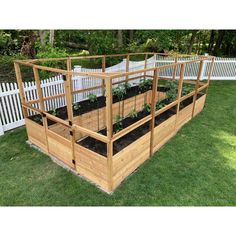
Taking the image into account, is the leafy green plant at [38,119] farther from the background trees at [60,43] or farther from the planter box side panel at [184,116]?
the planter box side panel at [184,116]

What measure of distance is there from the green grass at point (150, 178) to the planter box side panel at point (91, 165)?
13cm

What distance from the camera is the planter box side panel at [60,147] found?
153 inches

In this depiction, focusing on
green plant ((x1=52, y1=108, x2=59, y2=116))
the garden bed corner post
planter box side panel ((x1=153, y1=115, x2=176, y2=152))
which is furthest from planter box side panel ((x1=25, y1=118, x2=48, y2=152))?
planter box side panel ((x1=153, y1=115, x2=176, y2=152))

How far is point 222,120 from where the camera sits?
6234 mm

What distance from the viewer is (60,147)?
13.3 feet

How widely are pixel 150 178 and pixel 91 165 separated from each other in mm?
1132

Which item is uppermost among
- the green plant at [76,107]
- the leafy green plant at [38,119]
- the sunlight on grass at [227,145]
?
the green plant at [76,107]

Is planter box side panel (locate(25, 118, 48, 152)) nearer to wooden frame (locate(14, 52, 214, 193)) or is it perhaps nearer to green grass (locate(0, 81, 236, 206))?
wooden frame (locate(14, 52, 214, 193))

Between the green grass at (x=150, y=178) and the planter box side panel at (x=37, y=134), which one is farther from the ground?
the planter box side panel at (x=37, y=134)

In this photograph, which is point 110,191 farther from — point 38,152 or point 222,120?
point 222,120

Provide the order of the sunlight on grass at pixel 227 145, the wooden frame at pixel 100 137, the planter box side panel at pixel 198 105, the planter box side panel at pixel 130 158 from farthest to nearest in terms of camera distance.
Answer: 1. the planter box side panel at pixel 198 105
2. the sunlight on grass at pixel 227 145
3. the planter box side panel at pixel 130 158
4. the wooden frame at pixel 100 137

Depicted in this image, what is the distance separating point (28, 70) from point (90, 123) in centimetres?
602

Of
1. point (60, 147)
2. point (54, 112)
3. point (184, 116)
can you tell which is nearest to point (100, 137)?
point (60, 147)

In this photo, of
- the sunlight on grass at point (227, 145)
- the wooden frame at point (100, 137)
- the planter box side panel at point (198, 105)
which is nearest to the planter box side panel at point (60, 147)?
the wooden frame at point (100, 137)
